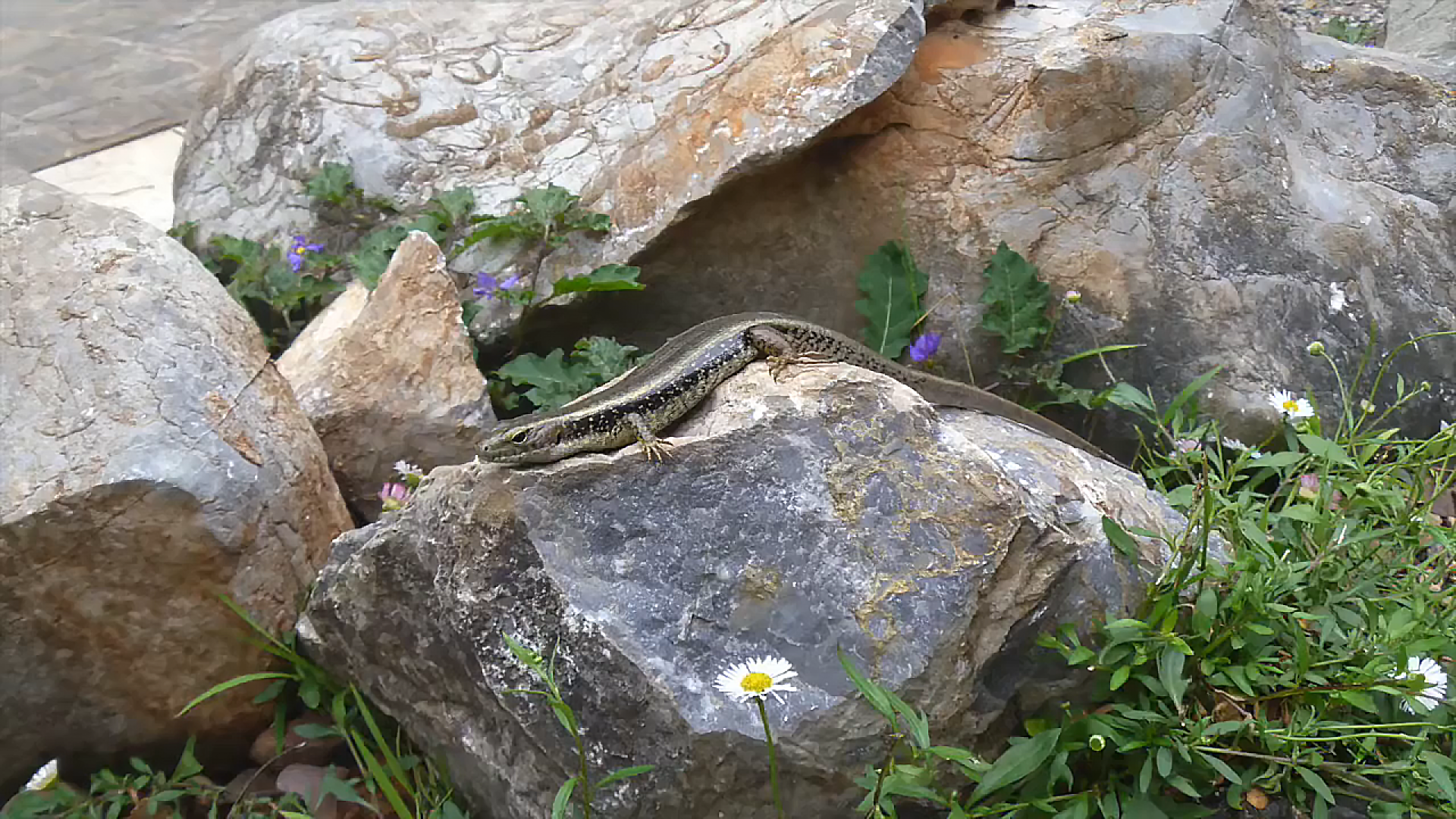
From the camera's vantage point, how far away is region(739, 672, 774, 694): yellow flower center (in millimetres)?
2387

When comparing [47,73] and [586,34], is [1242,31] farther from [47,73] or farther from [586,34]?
[47,73]

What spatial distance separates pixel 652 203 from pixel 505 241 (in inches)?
26.1

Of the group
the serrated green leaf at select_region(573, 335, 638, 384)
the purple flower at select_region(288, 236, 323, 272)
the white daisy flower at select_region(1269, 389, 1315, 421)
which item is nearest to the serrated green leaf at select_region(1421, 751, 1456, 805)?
the white daisy flower at select_region(1269, 389, 1315, 421)

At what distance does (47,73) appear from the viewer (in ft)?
30.7

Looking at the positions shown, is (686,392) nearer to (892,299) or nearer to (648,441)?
(648,441)

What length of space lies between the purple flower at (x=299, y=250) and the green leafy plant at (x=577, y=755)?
2.84 meters

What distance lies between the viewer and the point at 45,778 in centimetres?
347

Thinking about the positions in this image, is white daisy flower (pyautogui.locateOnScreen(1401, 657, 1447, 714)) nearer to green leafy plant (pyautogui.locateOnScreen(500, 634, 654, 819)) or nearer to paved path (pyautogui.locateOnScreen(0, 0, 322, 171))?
green leafy plant (pyautogui.locateOnScreen(500, 634, 654, 819))

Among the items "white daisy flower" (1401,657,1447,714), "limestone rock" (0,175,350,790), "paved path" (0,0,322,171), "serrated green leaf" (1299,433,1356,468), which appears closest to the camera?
"white daisy flower" (1401,657,1447,714)

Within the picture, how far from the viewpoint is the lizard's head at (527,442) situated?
10.3 feet

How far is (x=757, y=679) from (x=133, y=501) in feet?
6.36

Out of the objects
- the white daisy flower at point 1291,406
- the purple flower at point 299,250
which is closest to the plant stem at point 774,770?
the white daisy flower at point 1291,406

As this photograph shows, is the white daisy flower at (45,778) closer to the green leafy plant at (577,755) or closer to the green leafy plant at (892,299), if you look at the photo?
the green leafy plant at (577,755)

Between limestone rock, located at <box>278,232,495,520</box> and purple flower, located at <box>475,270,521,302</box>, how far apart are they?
258mm
